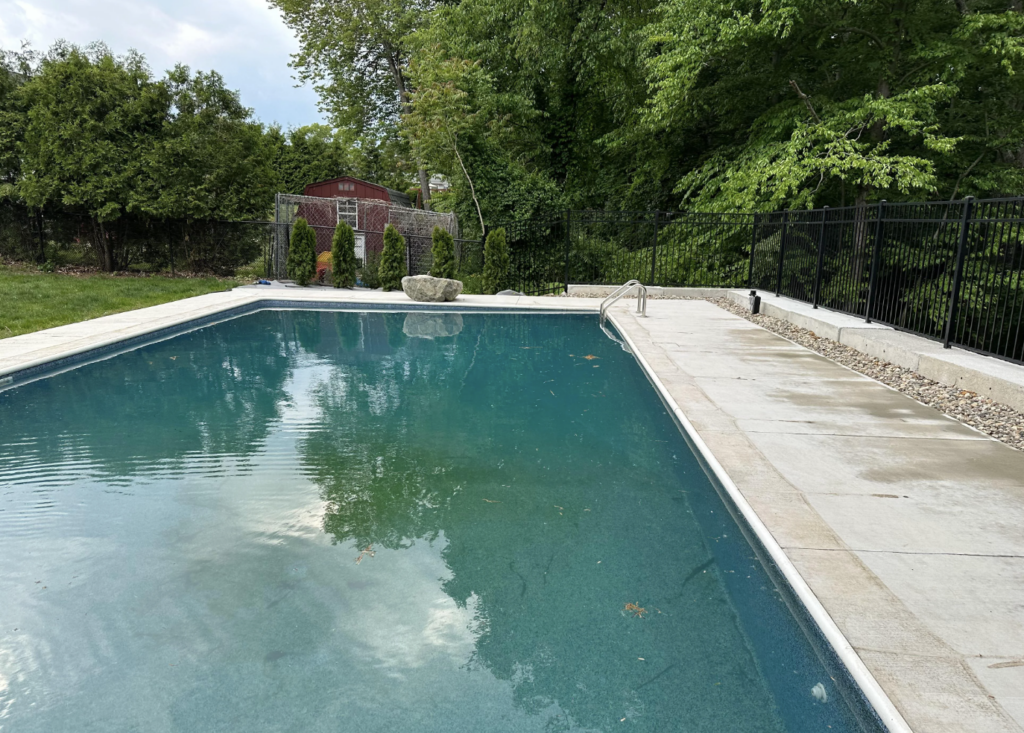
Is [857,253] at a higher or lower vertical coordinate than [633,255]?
lower

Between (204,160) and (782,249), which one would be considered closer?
(782,249)

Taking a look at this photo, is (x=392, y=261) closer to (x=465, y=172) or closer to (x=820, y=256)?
(x=465, y=172)

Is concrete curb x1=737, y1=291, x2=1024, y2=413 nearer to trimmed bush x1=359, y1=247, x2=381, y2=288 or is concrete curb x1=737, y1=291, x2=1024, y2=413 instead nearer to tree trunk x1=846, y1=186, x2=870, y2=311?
tree trunk x1=846, y1=186, x2=870, y2=311

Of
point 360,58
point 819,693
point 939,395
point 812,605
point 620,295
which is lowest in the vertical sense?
point 819,693

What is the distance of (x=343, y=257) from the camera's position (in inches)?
575

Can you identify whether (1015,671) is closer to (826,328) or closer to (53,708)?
(53,708)

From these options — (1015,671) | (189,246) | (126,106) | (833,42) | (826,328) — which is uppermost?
(833,42)

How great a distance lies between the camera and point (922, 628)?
7.06 feet

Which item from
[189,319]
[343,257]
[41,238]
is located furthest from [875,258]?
[41,238]

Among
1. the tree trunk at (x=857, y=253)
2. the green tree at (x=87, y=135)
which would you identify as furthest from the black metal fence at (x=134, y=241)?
the tree trunk at (x=857, y=253)

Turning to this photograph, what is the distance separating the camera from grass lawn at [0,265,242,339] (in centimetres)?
889

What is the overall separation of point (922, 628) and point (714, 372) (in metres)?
4.33

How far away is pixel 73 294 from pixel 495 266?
8.32 m

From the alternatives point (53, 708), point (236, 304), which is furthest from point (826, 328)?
point (236, 304)
